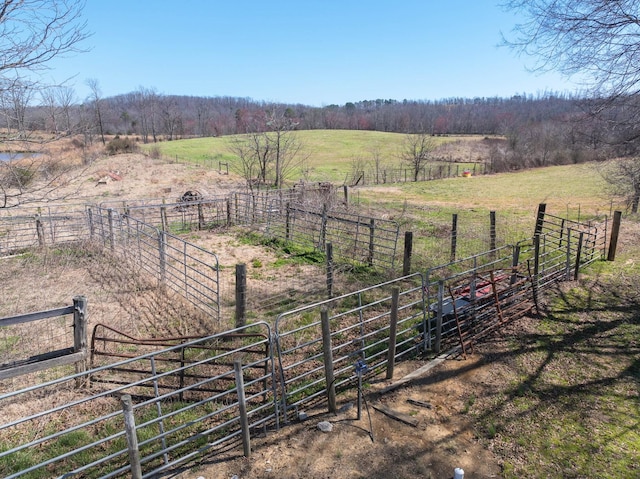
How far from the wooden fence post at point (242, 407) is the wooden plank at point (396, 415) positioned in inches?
68.6

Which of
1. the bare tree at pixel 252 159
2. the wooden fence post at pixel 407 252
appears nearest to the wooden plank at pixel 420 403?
the wooden fence post at pixel 407 252

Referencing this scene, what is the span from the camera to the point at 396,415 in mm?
5188

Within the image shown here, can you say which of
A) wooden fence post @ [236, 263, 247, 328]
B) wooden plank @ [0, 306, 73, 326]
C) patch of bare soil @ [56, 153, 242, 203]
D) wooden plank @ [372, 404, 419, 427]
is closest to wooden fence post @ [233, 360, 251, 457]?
wooden plank @ [372, 404, 419, 427]

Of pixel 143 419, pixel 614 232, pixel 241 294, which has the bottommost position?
pixel 143 419

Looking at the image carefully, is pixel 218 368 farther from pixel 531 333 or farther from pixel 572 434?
Result: pixel 531 333

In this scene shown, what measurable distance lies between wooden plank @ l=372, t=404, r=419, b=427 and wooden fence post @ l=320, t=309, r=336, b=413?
0.60 metres

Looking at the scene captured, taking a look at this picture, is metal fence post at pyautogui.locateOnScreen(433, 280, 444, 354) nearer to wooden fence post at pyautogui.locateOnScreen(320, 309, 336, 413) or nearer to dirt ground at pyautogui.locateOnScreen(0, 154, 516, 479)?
dirt ground at pyautogui.locateOnScreen(0, 154, 516, 479)

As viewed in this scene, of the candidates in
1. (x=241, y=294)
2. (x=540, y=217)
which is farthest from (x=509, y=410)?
(x=540, y=217)

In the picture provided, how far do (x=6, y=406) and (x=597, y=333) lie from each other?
9.43 metres

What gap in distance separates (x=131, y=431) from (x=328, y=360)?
2.32 meters

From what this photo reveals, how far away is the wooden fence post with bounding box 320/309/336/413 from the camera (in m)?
4.86

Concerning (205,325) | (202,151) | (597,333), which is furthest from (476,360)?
(202,151)

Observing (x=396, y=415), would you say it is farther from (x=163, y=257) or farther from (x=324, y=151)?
(x=324, y=151)

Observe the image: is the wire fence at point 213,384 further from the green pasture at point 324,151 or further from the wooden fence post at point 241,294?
the green pasture at point 324,151
